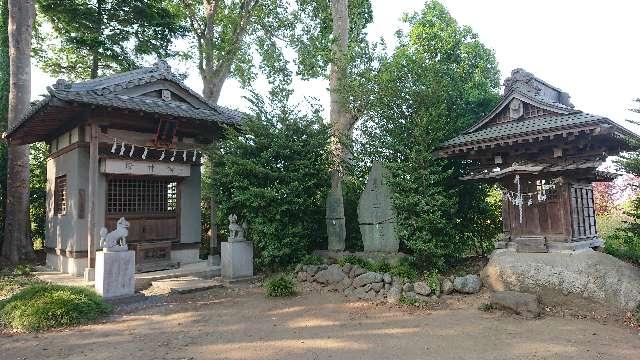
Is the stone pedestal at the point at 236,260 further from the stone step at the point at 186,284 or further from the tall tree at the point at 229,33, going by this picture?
the tall tree at the point at 229,33

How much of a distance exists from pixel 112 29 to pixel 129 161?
422 inches

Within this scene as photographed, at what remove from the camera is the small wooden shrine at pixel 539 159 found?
9047 mm

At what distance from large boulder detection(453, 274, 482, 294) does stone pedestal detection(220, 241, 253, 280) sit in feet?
19.0

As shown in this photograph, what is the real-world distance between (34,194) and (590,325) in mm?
20448

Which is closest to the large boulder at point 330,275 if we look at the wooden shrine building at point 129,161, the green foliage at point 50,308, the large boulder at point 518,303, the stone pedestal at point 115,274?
the large boulder at point 518,303

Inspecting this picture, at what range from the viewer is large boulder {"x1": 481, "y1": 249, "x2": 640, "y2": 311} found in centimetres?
809

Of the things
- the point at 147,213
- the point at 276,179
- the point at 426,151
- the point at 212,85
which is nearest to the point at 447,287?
the point at 426,151

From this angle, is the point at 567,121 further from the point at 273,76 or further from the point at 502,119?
the point at 273,76

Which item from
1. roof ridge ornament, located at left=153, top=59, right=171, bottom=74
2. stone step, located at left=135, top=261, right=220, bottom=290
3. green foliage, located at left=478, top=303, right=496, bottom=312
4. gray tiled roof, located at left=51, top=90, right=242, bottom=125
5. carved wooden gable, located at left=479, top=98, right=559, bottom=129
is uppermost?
roof ridge ornament, located at left=153, top=59, right=171, bottom=74

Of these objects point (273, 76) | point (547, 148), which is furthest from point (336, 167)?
point (547, 148)

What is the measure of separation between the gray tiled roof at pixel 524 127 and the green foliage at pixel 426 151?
609 mm

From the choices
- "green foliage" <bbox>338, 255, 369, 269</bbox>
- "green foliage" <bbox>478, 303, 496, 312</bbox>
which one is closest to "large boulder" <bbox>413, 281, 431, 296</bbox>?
"green foliage" <bbox>478, 303, 496, 312</bbox>

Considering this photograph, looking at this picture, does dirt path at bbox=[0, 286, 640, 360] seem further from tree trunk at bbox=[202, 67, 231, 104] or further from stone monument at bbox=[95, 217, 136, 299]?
tree trunk at bbox=[202, 67, 231, 104]

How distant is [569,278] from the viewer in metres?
8.41
